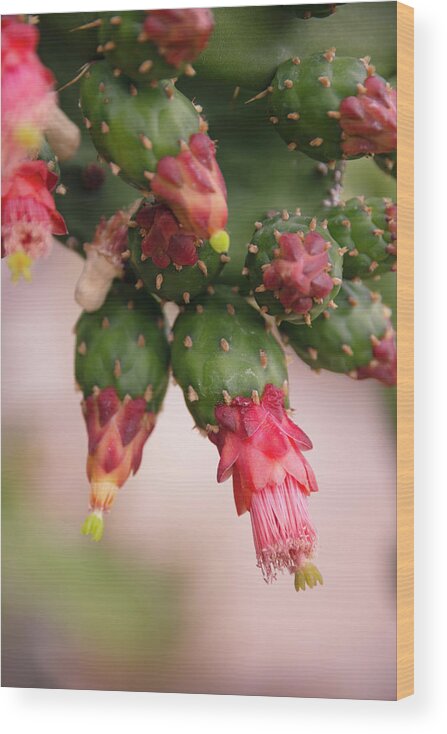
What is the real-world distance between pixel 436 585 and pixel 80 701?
1.92 feet

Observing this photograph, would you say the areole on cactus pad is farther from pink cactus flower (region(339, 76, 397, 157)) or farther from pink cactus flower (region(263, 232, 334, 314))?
pink cactus flower (region(339, 76, 397, 157))

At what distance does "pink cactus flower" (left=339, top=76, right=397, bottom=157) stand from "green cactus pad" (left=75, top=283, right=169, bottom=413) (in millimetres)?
395

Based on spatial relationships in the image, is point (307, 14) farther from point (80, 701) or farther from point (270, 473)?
point (80, 701)

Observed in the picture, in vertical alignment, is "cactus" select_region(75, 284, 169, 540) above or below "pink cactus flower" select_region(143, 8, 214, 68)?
below

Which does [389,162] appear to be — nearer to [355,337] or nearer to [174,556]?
[355,337]

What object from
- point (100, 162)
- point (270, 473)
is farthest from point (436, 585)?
point (100, 162)

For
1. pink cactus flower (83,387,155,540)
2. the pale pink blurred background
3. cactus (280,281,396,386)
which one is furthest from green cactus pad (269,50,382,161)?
pink cactus flower (83,387,155,540)

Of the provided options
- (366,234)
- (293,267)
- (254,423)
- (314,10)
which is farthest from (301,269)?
(314,10)

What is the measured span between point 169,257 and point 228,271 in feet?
0.30

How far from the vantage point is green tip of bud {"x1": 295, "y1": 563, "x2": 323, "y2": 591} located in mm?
2541

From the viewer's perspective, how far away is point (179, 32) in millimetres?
2562

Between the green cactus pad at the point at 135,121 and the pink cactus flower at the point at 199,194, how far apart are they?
0.02m

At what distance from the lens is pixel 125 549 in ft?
8.57

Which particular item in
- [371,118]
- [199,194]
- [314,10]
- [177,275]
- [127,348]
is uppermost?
[314,10]
